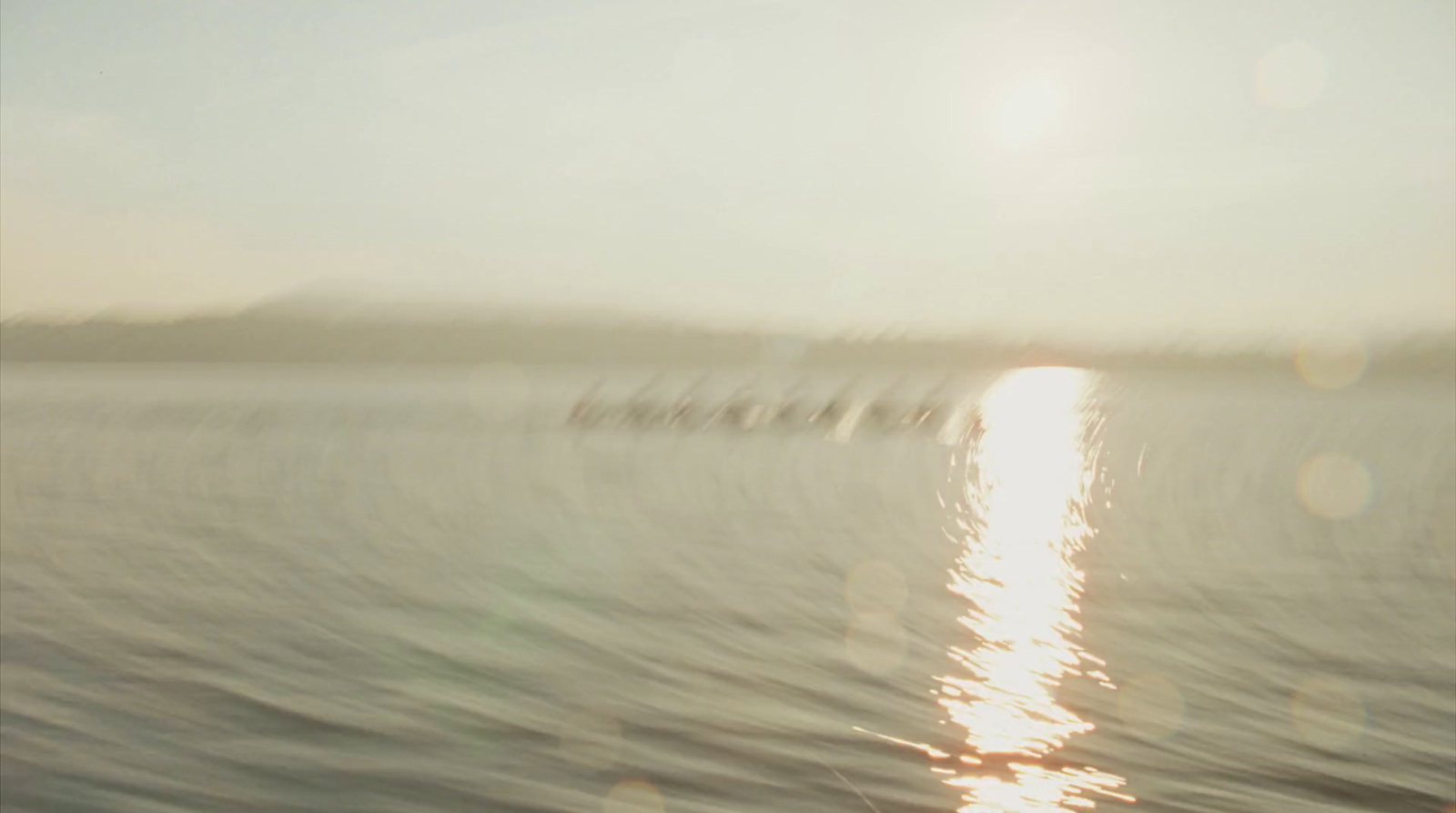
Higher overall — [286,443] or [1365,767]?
[286,443]

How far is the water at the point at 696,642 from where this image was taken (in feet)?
24.6

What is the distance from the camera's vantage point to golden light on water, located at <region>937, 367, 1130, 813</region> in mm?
7477

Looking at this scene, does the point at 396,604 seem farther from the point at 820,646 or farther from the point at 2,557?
the point at 2,557

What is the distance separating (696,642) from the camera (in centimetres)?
1082

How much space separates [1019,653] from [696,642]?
8.56ft

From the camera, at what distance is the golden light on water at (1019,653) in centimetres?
748

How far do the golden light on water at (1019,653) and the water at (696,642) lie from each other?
0.20 feet

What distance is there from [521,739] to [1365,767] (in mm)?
5087

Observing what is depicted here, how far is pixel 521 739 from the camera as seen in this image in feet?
26.5

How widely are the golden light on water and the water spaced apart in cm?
6

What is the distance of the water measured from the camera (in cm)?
751

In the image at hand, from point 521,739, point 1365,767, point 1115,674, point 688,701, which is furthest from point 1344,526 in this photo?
point 521,739

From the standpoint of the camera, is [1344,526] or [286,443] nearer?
[1344,526]

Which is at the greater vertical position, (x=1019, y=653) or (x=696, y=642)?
(x=1019, y=653)
